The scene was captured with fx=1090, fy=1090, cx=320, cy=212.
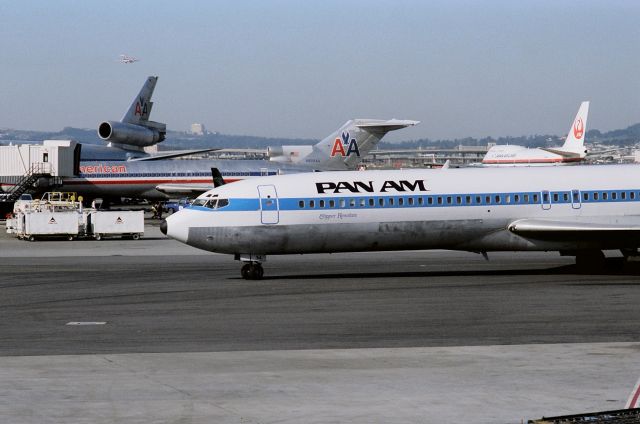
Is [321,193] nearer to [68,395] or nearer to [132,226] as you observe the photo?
[68,395]

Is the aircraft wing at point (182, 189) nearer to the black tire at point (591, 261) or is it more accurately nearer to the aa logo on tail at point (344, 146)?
the aa logo on tail at point (344, 146)

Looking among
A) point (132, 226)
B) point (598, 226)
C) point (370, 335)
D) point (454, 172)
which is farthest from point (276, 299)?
point (132, 226)

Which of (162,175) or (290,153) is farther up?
(290,153)

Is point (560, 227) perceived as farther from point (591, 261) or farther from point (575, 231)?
point (591, 261)

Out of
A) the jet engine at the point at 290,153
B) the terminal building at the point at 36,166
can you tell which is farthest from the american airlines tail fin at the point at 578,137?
the terminal building at the point at 36,166

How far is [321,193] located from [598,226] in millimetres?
8940

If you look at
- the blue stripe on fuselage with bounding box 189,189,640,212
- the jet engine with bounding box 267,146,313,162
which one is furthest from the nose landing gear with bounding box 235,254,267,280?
the jet engine with bounding box 267,146,313,162

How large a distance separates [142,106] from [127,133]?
699 centimetres

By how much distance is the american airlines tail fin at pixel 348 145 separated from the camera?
242ft

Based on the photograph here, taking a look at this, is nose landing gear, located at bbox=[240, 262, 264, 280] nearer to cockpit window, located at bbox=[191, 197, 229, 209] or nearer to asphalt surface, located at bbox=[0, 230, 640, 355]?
asphalt surface, located at bbox=[0, 230, 640, 355]

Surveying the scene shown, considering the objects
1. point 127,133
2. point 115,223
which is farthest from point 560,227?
point 127,133

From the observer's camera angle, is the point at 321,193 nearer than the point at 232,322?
No

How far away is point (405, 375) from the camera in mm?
18156

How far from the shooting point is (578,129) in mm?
159625
